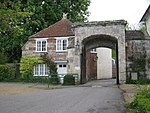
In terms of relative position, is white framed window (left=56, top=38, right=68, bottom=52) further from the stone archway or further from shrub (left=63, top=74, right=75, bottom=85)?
shrub (left=63, top=74, right=75, bottom=85)

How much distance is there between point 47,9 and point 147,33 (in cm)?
1572

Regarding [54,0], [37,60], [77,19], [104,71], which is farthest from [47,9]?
[104,71]

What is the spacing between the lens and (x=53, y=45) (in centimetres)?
3350

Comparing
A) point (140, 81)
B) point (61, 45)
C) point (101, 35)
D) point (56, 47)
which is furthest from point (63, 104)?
point (56, 47)

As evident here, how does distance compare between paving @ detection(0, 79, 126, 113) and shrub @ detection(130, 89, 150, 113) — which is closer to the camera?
shrub @ detection(130, 89, 150, 113)

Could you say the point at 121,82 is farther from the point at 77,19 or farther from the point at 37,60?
the point at 77,19

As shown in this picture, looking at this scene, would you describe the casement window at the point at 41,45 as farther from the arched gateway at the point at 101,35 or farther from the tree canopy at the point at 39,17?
the arched gateway at the point at 101,35

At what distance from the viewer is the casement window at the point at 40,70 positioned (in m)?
33.5

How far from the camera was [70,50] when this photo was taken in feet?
102

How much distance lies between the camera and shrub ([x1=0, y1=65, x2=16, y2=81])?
110 feet

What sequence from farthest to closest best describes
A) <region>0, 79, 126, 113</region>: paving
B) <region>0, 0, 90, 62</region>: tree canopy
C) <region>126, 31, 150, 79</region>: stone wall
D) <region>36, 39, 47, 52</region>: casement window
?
1. <region>0, 0, 90, 62</region>: tree canopy
2. <region>36, 39, 47, 52</region>: casement window
3. <region>126, 31, 150, 79</region>: stone wall
4. <region>0, 79, 126, 113</region>: paving

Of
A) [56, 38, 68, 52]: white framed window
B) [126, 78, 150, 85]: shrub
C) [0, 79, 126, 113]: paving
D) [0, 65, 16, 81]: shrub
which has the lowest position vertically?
[0, 79, 126, 113]: paving

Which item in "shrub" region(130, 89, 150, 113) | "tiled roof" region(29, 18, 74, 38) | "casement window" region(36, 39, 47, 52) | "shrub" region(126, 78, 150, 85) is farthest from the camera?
"casement window" region(36, 39, 47, 52)

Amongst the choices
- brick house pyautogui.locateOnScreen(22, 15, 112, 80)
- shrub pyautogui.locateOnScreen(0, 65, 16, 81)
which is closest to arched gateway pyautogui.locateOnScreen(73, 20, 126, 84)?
brick house pyautogui.locateOnScreen(22, 15, 112, 80)
